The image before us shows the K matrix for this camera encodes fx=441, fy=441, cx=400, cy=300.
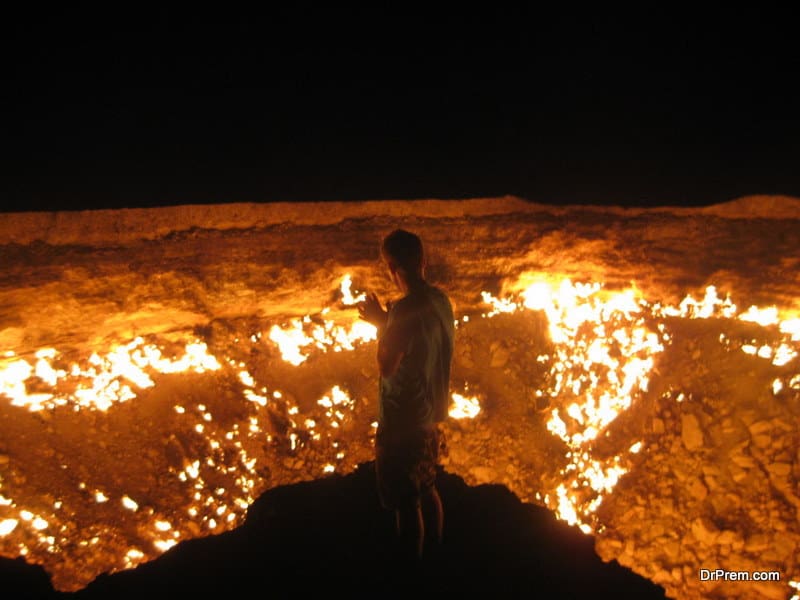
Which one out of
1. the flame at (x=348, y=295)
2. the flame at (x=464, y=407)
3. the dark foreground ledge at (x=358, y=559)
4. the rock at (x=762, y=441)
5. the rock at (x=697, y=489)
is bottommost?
the dark foreground ledge at (x=358, y=559)

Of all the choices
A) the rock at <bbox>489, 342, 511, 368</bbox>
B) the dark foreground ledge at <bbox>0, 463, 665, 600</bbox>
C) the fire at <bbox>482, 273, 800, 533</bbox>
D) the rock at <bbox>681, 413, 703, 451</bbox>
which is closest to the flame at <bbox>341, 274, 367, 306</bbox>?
the fire at <bbox>482, 273, 800, 533</bbox>

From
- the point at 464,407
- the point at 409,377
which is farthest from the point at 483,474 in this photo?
the point at 409,377

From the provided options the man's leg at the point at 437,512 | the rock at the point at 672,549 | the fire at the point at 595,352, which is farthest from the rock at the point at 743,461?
the man's leg at the point at 437,512

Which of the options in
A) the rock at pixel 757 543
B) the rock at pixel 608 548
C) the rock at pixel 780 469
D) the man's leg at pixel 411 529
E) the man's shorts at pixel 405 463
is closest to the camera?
the man's shorts at pixel 405 463

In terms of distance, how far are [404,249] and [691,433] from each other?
2.75 meters

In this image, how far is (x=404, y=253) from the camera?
6.48ft

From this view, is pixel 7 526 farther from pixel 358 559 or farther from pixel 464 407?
pixel 464 407

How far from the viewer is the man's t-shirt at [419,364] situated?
2000 mm

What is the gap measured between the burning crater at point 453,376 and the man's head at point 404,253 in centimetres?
79

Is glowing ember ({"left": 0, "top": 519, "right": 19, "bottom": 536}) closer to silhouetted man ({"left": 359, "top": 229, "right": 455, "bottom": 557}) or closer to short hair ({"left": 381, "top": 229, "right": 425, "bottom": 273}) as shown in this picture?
silhouetted man ({"left": 359, "top": 229, "right": 455, "bottom": 557})

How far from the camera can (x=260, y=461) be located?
3.27 meters

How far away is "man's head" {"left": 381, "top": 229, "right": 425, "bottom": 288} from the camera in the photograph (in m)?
1.97

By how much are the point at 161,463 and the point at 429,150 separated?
2.88 m

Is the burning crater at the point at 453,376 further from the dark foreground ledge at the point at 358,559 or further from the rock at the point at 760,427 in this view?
the dark foreground ledge at the point at 358,559
